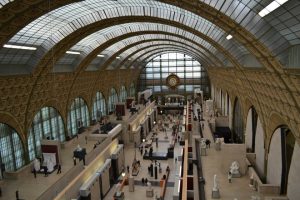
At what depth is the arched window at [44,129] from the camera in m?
32.2

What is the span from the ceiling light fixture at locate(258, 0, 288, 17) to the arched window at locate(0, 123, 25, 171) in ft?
77.1

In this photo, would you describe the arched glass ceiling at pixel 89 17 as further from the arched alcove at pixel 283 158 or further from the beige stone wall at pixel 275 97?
the arched alcove at pixel 283 158

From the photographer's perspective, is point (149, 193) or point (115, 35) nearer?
point (149, 193)

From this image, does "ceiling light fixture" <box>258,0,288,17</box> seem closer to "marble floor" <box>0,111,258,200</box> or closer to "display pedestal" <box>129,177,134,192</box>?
"marble floor" <box>0,111,258,200</box>

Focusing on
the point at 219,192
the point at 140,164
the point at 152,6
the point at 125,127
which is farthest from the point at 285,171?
the point at 125,127

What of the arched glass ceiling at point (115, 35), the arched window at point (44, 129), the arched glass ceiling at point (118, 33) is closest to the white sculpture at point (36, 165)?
the arched window at point (44, 129)

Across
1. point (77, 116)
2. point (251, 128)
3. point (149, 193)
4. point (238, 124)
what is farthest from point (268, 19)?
point (77, 116)

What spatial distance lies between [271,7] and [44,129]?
28875 mm

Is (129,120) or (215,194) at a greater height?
(129,120)

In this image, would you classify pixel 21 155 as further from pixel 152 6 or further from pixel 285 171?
pixel 285 171

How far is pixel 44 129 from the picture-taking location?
34938 mm

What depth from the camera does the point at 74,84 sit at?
135 ft

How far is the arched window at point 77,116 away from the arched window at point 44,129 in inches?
106

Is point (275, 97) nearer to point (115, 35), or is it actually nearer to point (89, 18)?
point (89, 18)
